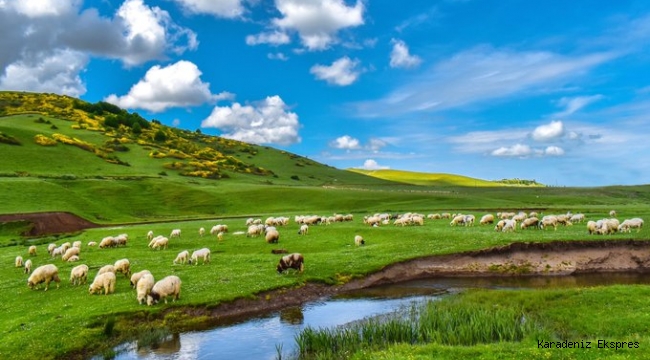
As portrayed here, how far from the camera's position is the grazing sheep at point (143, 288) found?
23.2 metres

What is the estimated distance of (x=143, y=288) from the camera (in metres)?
23.5

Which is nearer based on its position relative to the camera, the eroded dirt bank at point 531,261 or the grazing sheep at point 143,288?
the grazing sheep at point 143,288

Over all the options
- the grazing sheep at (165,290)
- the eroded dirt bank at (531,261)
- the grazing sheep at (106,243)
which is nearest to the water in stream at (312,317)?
the eroded dirt bank at (531,261)

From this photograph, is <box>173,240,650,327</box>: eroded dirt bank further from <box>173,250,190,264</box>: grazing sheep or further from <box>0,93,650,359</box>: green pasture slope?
<box>173,250,190,264</box>: grazing sheep

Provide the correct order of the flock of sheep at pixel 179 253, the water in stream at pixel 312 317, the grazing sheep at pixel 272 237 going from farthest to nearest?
the grazing sheep at pixel 272 237
the flock of sheep at pixel 179 253
the water in stream at pixel 312 317

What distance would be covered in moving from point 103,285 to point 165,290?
4.72m

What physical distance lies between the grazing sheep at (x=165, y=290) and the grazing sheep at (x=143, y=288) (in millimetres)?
420

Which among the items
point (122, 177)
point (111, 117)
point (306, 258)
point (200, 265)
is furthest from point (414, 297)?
point (111, 117)

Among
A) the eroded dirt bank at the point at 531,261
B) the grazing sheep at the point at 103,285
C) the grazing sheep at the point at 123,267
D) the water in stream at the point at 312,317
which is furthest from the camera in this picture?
the eroded dirt bank at the point at 531,261

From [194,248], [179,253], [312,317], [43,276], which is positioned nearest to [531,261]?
[312,317]

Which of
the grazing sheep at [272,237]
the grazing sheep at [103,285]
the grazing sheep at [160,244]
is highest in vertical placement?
the grazing sheep at [272,237]

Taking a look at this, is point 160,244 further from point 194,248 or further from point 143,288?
point 143,288

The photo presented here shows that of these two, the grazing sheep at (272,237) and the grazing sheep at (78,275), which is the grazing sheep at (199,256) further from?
the grazing sheep at (272,237)

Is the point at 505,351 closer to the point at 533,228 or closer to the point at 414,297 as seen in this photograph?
the point at 414,297
